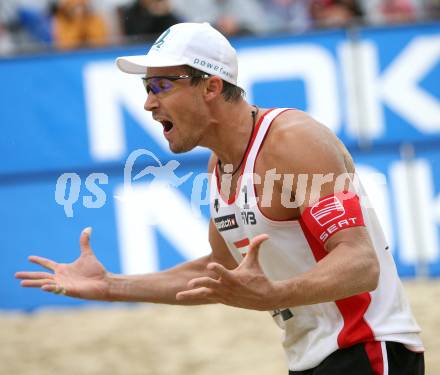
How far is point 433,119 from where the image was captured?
8.52 meters

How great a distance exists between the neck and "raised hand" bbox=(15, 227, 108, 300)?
660 mm

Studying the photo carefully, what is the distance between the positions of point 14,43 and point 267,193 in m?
7.56

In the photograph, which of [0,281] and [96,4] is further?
[96,4]

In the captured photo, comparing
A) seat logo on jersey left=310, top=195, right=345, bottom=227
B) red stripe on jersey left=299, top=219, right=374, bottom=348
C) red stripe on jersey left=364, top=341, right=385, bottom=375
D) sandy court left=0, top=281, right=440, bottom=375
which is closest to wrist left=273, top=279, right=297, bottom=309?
seat logo on jersey left=310, top=195, right=345, bottom=227

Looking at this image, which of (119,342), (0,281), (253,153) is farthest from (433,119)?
(253,153)

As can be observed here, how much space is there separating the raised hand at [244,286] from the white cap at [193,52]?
1.02 m

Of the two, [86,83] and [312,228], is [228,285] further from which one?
[86,83]

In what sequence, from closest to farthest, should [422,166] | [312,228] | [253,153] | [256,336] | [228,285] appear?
[228,285] → [312,228] → [253,153] → [256,336] → [422,166]

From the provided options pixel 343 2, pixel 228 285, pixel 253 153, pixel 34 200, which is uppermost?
pixel 343 2

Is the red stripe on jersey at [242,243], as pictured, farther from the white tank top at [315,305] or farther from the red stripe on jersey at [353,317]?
the red stripe on jersey at [353,317]

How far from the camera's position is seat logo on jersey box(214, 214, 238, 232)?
370cm

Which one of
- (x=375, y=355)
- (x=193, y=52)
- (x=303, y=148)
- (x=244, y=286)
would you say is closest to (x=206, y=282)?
(x=244, y=286)

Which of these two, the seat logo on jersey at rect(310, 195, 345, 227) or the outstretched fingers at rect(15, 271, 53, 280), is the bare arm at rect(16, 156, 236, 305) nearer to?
the outstretched fingers at rect(15, 271, 53, 280)

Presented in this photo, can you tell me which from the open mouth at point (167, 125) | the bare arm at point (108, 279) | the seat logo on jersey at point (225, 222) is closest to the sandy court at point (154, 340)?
the bare arm at point (108, 279)
